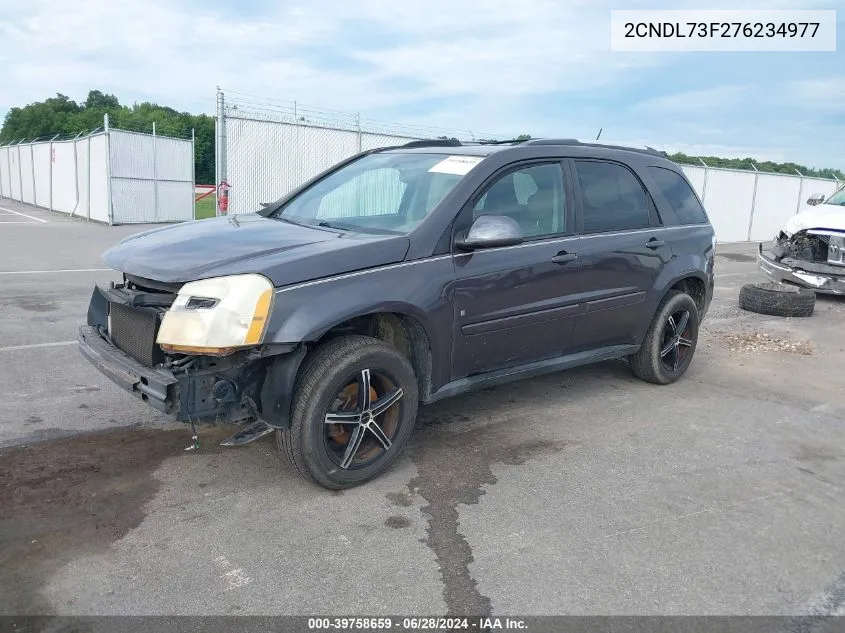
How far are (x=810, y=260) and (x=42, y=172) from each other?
27739mm

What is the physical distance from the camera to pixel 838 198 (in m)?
11.3

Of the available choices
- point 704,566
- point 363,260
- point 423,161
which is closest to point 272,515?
point 363,260

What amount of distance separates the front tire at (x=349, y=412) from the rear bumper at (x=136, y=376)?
0.59 m

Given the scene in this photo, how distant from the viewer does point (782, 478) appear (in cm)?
413

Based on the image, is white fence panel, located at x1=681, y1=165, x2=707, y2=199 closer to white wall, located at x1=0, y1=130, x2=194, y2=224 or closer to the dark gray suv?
white wall, located at x1=0, y1=130, x2=194, y2=224

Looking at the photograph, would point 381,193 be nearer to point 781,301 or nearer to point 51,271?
point 781,301


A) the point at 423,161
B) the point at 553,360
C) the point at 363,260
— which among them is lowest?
the point at 553,360

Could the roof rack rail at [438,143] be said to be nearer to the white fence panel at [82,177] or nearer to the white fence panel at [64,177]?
the white fence panel at [82,177]

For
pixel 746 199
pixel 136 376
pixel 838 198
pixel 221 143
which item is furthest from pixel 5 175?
pixel 136 376

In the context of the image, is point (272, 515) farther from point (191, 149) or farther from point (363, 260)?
point (191, 149)

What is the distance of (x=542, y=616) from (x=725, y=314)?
7.54 metres

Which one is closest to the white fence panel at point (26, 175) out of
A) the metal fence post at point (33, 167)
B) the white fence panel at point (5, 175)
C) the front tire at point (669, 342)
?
the metal fence post at point (33, 167)

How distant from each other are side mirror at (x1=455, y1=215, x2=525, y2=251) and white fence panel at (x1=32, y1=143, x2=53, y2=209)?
26619mm

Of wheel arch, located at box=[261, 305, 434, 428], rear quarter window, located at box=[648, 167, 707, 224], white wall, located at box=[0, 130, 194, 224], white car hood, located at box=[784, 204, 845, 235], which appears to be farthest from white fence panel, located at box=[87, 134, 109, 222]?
wheel arch, located at box=[261, 305, 434, 428]
